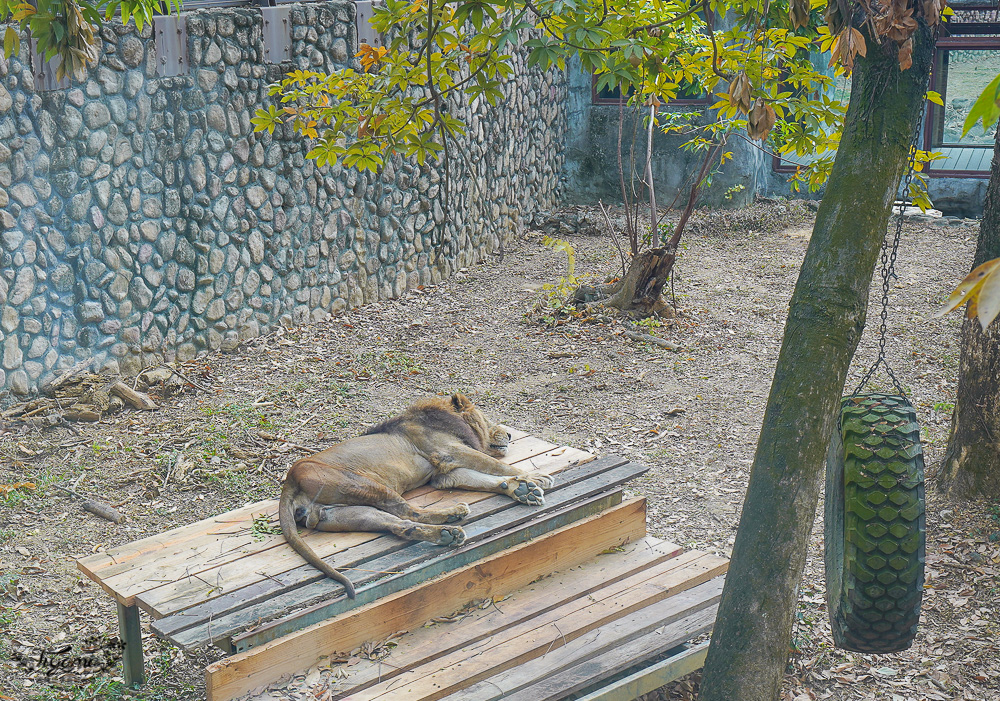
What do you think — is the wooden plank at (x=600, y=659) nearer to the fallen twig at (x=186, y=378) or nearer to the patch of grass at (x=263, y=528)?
the patch of grass at (x=263, y=528)

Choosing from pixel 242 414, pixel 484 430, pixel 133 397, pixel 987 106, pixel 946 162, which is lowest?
pixel 242 414

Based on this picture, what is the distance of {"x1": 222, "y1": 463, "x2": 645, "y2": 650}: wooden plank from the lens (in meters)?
3.64

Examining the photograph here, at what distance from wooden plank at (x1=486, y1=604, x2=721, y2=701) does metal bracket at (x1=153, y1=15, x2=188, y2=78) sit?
5999mm

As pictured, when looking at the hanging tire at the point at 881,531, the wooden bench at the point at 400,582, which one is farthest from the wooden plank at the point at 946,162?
the hanging tire at the point at 881,531

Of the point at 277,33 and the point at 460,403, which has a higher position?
the point at 277,33

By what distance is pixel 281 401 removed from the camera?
24.7 ft

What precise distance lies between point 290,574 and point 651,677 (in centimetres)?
155

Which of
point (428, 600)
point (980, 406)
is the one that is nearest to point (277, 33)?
point (428, 600)

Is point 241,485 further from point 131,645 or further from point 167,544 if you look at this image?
point 131,645

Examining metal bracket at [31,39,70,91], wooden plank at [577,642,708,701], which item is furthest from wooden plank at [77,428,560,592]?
metal bracket at [31,39,70,91]

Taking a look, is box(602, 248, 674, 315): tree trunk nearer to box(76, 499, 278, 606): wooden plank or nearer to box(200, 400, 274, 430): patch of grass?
box(200, 400, 274, 430): patch of grass

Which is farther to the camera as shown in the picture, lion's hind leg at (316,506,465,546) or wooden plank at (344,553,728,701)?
lion's hind leg at (316,506,465,546)

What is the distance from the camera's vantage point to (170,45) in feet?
25.3

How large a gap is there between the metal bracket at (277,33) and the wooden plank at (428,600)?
19.3 ft
